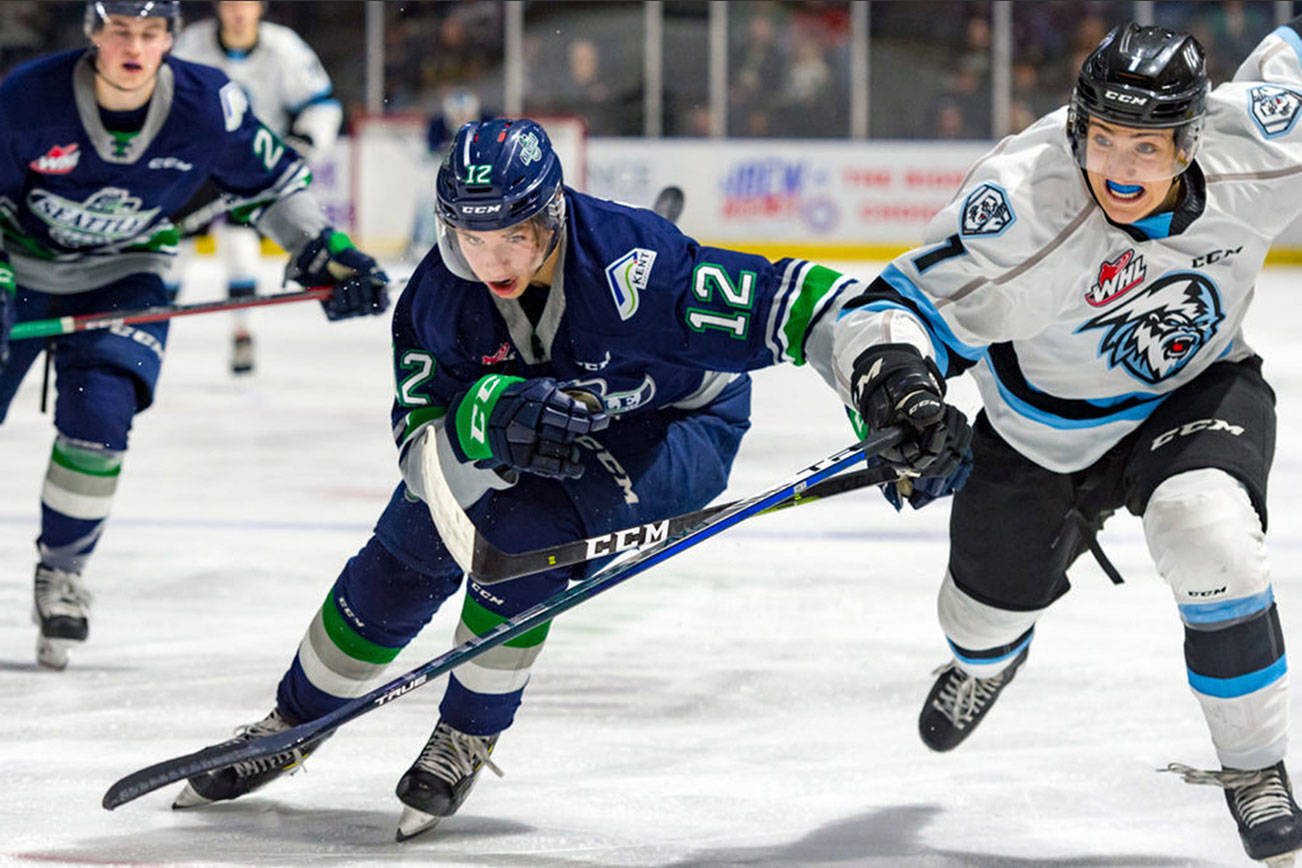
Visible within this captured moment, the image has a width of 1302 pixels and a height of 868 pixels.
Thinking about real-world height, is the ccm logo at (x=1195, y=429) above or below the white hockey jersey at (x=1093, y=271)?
below

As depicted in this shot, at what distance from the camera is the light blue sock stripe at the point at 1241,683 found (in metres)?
2.17

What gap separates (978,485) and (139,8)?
1.63 meters

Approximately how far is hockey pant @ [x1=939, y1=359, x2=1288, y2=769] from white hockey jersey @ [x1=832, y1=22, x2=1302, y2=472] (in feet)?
0.26

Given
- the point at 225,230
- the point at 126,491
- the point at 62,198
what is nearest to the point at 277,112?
the point at 225,230

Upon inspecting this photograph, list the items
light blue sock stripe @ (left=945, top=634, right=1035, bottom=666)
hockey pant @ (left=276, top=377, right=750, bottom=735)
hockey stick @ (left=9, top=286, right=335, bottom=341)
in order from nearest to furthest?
hockey pant @ (left=276, top=377, right=750, bottom=735) < light blue sock stripe @ (left=945, top=634, right=1035, bottom=666) < hockey stick @ (left=9, top=286, right=335, bottom=341)

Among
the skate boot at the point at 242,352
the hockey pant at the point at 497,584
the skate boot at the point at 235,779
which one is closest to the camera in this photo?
the hockey pant at the point at 497,584

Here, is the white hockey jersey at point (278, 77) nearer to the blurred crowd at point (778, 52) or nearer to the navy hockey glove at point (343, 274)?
the navy hockey glove at point (343, 274)

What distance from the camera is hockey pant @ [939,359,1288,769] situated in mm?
2170

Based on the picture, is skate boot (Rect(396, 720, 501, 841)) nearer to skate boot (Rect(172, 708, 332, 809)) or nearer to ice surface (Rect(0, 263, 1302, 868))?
ice surface (Rect(0, 263, 1302, 868))

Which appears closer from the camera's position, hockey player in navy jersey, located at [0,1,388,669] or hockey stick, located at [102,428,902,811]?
hockey stick, located at [102,428,902,811]

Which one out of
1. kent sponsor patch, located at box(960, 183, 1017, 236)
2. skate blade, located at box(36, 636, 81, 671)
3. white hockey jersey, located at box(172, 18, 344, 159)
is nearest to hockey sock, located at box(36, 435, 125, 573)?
skate blade, located at box(36, 636, 81, 671)

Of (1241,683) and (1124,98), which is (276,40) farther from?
(1241,683)

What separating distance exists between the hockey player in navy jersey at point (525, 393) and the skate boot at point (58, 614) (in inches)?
33.2

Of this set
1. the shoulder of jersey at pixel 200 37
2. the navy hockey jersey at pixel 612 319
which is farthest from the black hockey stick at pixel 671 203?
the shoulder of jersey at pixel 200 37
